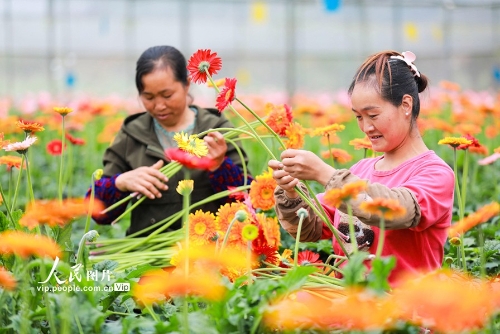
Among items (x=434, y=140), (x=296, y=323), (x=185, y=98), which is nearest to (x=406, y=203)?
(x=296, y=323)

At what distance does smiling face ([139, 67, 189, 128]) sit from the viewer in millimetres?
2602

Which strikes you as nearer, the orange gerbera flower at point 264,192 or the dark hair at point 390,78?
the dark hair at point 390,78

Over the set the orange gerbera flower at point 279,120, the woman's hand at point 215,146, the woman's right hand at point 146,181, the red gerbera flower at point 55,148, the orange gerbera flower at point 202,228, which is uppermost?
the orange gerbera flower at point 279,120

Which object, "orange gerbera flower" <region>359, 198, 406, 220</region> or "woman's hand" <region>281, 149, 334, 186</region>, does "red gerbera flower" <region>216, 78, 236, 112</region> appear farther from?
"orange gerbera flower" <region>359, 198, 406, 220</region>

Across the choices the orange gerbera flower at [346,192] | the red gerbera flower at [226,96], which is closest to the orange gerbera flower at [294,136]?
the red gerbera flower at [226,96]

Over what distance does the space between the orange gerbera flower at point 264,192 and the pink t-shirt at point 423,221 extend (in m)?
0.36

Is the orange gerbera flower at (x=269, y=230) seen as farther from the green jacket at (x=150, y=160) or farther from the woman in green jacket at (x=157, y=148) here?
the green jacket at (x=150, y=160)

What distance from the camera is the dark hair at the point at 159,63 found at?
8.67ft

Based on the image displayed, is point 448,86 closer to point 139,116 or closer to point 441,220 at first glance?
point 139,116

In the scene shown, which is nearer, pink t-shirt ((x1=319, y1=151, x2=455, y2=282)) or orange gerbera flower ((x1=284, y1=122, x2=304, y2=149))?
pink t-shirt ((x1=319, y1=151, x2=455, y2=282))

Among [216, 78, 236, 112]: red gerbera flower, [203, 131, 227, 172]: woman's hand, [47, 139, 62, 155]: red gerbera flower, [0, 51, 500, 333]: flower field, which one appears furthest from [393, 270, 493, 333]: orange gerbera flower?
[47, 139, 62, 155]: red gerbera flower

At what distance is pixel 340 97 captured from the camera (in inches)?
284

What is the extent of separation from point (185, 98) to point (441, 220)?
1.21m

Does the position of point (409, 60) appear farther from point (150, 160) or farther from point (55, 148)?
point (55, 148)
